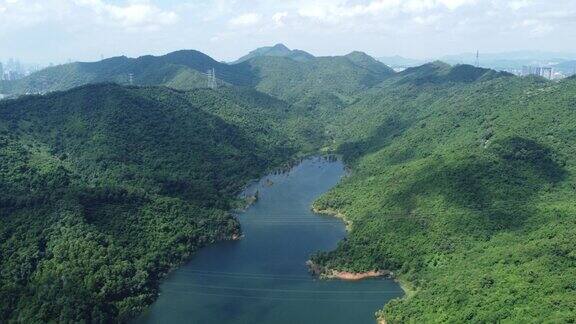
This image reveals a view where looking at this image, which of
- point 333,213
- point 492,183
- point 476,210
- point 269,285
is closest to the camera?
point 269,285

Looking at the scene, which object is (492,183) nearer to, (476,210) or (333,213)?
(476,210)

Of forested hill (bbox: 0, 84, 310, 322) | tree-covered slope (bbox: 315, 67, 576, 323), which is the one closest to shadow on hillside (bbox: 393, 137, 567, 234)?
tree-covered slope (bbox: 315, 67, 576, 323)

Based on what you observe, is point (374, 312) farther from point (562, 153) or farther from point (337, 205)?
point (562, 153)

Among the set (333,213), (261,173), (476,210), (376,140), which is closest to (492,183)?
(476,210)

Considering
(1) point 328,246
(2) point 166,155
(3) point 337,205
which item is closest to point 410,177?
(3) point 337,205

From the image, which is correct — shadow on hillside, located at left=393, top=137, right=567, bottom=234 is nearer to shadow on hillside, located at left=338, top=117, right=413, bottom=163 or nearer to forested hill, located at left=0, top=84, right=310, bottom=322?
forested hill, located at left=0, top=84, right=310, bottom=322

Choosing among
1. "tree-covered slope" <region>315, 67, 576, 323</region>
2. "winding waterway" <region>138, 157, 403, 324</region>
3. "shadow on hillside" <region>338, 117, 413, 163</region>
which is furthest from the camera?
"shadow on hillside" <region>338, 117, 413, 163</region>

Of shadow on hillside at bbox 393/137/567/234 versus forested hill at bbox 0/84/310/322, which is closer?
forested hill at bbox 0/84/310/322
